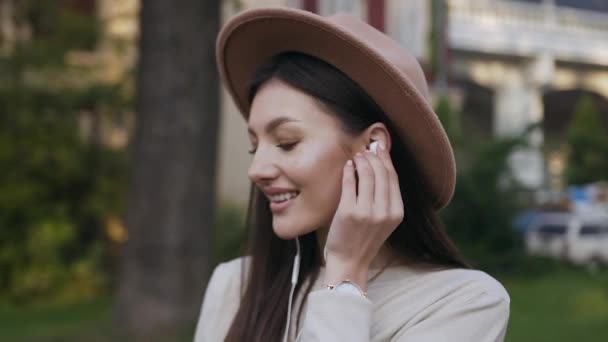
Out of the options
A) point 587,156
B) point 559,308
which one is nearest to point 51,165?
point 559,308

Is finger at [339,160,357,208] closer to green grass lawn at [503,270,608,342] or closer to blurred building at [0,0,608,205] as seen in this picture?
green grass lawn at [503,270,608,342]

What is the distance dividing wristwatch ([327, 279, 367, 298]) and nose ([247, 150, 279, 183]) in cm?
27

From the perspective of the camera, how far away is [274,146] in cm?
165

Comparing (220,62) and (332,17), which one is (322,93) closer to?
(332,17)

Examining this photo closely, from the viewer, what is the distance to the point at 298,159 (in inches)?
63.3

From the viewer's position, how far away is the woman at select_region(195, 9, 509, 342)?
4.99 feet

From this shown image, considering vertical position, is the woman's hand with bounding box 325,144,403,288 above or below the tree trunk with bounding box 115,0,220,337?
above

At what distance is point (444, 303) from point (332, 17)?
0.61m

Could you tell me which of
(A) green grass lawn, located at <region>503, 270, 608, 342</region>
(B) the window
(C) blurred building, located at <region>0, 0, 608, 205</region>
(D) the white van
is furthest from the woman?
(B) the window

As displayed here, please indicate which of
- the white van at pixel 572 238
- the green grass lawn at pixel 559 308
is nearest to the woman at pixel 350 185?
the green grass lawn at pixel 559 308

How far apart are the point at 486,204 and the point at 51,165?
16.8ft

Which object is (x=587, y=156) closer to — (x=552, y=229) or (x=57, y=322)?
(x=552, y=229)

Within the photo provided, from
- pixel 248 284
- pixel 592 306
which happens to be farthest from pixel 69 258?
pixel 248 284

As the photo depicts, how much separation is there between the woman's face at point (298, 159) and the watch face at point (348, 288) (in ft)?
0.56
